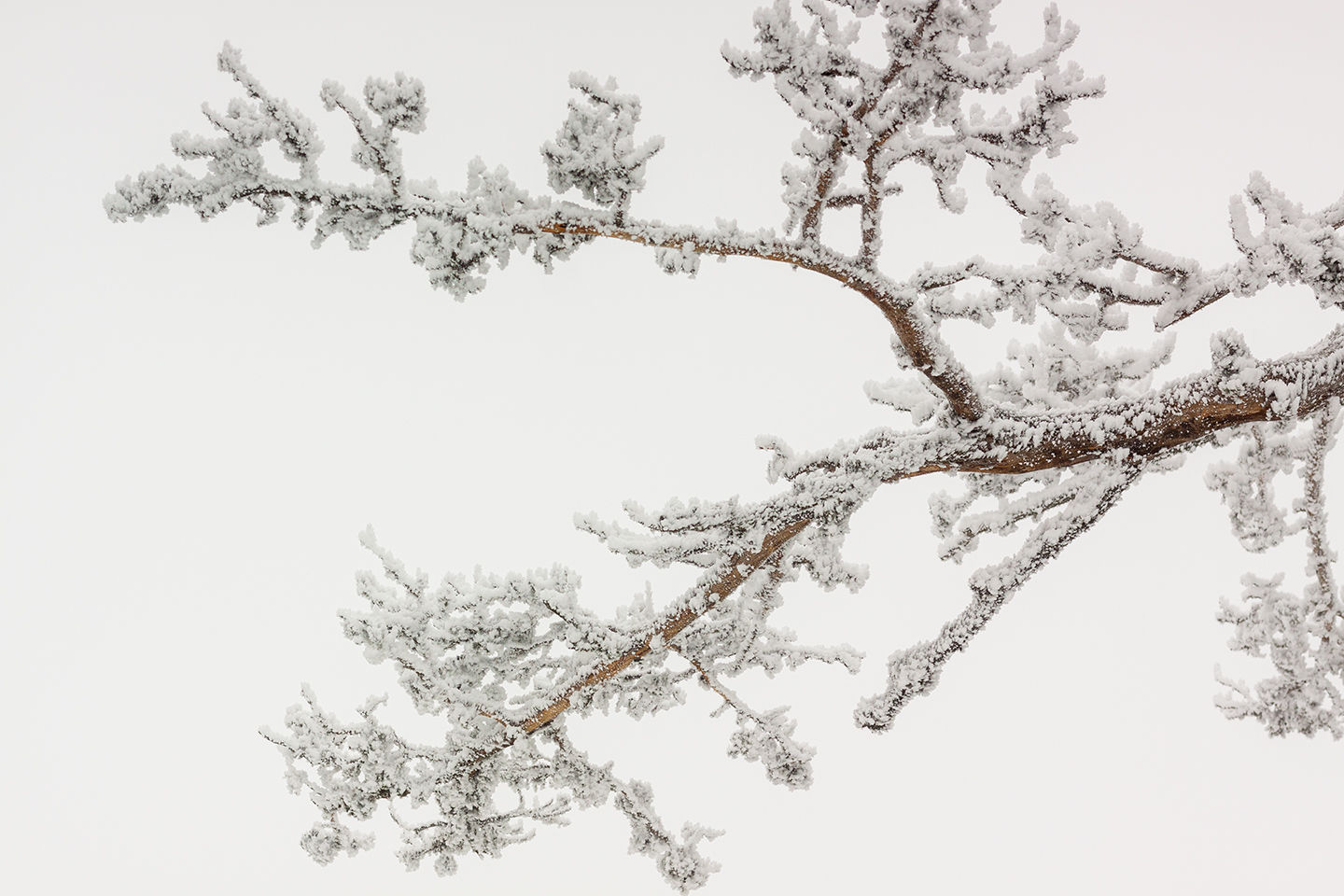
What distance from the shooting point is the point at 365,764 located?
5102 mm

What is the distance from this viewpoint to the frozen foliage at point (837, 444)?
333 centimetres

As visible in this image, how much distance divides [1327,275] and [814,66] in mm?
2194

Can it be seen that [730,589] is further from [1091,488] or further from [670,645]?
[1091,488]

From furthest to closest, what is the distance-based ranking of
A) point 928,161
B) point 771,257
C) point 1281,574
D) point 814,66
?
point 1281,574, point 771,257, point 928,161, point 814,66

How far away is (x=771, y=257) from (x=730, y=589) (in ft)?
6.28

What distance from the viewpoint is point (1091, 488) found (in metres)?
5.17

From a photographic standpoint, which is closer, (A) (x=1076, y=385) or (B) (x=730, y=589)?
(B) (x=730, y=589)

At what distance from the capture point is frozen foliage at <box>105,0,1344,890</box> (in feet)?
10.9

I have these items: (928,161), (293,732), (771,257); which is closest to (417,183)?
(771,257)

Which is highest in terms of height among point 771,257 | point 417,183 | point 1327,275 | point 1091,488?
point 417,183

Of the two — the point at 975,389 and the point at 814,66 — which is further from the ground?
the point at 814,66

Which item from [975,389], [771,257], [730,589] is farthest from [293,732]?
[975,389]

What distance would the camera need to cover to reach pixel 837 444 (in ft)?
14.7

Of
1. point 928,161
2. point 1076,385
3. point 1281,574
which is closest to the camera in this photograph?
point 928,161
